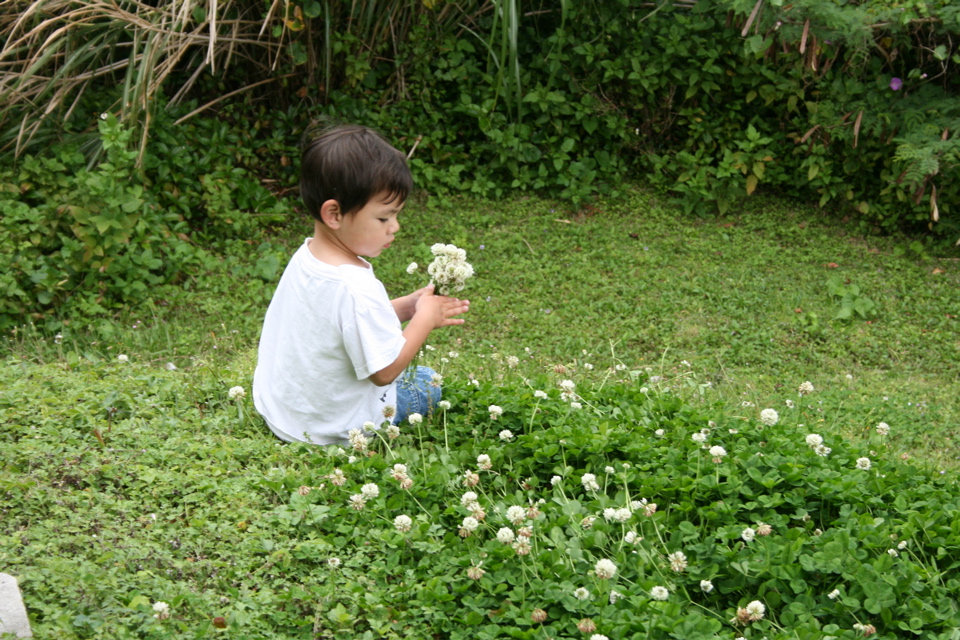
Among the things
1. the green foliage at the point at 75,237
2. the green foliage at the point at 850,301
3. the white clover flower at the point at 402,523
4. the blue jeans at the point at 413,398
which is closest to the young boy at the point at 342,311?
the blue jeans at the point at 413,398

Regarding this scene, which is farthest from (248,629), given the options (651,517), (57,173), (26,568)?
(57,173)

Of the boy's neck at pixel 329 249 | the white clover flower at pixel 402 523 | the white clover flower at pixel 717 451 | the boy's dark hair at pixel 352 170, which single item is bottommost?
the white clover flower at pixel 402 523

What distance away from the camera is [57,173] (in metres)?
5.27

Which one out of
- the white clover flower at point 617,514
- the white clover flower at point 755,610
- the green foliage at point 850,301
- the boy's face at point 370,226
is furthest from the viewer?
the green foliage at point 850,301

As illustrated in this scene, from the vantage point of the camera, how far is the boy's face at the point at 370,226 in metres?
3.06

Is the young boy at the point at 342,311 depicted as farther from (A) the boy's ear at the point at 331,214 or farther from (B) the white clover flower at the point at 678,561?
(B) the white clover flower at the point at 678,561

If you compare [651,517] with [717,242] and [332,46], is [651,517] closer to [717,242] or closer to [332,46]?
[717,242]

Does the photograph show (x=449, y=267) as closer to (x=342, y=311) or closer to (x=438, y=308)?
(x=438, y=308)

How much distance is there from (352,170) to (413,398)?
849mm

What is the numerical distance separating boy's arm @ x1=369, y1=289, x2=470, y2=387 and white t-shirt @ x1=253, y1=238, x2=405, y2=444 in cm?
3

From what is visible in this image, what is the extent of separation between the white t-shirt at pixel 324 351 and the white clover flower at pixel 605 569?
3.32 ft

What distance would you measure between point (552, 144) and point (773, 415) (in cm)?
394

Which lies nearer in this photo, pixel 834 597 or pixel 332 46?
pixel 834 597

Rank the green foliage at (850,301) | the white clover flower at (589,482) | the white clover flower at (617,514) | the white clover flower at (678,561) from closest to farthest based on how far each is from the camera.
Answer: the white clover flower at (678,561) → the white clover flower at (617,514) → the white clover flower at (589,482) → the green foliage at (850,301)
